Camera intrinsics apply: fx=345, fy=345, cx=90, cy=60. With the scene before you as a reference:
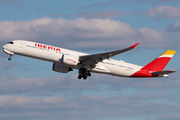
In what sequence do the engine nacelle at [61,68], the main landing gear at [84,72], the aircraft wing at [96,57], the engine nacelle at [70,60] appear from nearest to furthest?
the aircraft wing at [96,57] → the engine nacelle at [70,60] → the main landing gear at [84,72] → the engine nacelle at [61,68]

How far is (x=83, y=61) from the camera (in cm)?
5753

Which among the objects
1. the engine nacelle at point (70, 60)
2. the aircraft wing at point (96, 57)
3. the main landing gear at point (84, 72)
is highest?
the aircraft wing at point (96, 57)

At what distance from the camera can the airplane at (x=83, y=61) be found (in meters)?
56.0

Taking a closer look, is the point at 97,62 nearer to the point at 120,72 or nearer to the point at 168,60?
the point at 120,72

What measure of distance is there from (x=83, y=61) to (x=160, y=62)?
1584 cm

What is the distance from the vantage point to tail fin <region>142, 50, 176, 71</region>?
63.3m

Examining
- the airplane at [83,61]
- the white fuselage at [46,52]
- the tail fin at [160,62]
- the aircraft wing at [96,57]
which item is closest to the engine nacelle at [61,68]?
the airplane at [83,61]

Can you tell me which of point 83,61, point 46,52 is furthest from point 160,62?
point 46,52

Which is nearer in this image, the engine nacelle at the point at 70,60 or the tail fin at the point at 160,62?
the engine nacelle at the point at 70,60

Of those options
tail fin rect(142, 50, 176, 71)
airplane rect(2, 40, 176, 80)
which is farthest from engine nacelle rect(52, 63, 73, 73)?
tail fin rect(142, 50, 176, 71)

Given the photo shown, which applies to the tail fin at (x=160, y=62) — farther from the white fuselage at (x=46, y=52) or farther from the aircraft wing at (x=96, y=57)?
the aircraft wing at (x=96, y=57)

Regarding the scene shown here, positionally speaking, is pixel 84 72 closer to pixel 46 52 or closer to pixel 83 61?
pixel 83 61

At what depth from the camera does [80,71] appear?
59.4 metres

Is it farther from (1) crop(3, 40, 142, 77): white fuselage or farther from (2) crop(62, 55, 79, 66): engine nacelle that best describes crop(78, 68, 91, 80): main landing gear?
(2) crop(62, 55, 79, 66): engine nacelle
